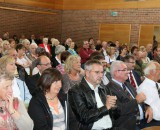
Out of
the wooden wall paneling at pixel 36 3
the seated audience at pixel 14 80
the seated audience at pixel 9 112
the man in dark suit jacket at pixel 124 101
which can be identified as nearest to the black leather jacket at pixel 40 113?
the seated audience at pixel 9 112

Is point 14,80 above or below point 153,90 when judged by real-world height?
above

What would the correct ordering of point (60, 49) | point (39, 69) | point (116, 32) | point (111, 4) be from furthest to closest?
point (111, 4)
point (116, 32)
point (60, 49)
point (39, 69)

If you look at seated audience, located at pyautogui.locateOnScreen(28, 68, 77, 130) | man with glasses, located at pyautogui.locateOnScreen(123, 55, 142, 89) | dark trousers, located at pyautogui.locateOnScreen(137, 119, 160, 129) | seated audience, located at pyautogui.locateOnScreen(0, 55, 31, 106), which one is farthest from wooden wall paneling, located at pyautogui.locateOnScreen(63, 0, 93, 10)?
seated audience, located at pyautogui.locateOnScreen(28, 68, 77, 130)

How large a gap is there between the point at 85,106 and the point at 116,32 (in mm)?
10060

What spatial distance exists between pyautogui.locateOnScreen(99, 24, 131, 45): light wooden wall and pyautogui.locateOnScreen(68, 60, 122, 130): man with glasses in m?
9.28

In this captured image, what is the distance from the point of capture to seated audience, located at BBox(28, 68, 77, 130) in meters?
2.47

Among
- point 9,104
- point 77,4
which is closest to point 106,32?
point 77,4

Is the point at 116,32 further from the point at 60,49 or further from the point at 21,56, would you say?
the point at 21,56

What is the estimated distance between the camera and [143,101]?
3.59m

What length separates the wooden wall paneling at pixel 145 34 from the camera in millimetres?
11405

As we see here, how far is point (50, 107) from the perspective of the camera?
2.60 metres

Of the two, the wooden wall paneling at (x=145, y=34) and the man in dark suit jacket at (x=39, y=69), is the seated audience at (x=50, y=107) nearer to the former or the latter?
the man in dark suit jacket at (x=39, y=69)

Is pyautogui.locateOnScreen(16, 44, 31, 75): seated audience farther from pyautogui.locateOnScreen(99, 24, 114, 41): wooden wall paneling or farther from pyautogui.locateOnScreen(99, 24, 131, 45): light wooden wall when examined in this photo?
pyautogui.locateOnScreen(99, 24, 114, 41): wooden wall paneling

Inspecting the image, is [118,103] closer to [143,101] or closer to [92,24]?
[143,101]
